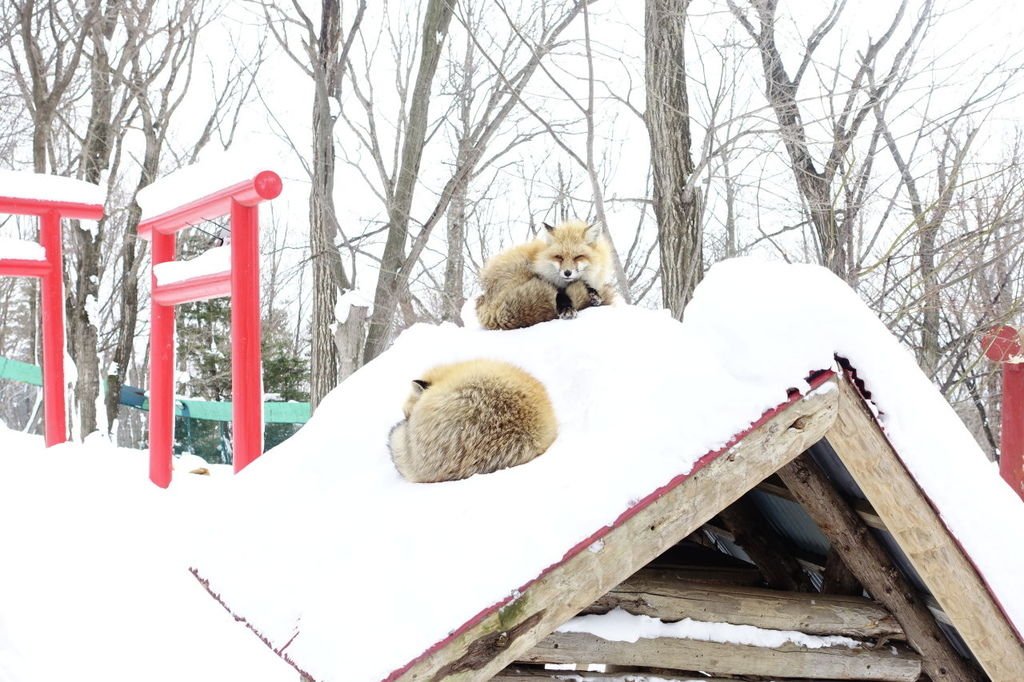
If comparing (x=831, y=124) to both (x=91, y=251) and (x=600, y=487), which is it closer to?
(x=600, y=487)

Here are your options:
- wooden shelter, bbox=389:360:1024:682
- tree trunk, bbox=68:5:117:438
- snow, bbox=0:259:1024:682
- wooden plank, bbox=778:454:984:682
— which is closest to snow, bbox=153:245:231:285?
snow, bbox=0:259:1024:682

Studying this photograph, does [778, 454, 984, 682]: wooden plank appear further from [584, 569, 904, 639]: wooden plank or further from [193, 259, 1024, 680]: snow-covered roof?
[193, 259, 1024, 680]: snow-covered roof

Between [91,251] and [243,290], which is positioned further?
[91,251]

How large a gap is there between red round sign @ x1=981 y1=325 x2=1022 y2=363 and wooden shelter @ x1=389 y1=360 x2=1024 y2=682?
346cm

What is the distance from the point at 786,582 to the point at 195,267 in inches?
190

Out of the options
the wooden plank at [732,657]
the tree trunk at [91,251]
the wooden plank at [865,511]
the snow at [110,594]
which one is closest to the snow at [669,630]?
the wooden plank at [732,657]

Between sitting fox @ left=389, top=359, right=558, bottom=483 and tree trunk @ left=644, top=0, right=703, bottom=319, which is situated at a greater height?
tree trunk @ left=644, top=0, right=703, bottom=319

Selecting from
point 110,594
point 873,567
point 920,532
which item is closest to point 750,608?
point 873,567

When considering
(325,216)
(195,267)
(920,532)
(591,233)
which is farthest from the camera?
(325,216)

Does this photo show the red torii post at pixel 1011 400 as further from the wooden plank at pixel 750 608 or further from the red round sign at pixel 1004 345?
the wooden plank at pixel 750 608

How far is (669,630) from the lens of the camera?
6.31 ft

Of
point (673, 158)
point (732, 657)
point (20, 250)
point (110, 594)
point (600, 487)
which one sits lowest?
point (110, 594)

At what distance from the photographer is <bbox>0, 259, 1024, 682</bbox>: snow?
4.65 feet

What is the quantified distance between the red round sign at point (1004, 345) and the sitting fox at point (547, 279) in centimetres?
348
